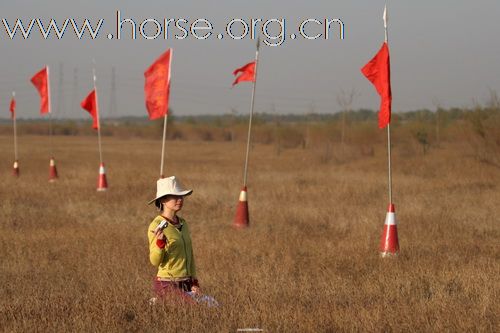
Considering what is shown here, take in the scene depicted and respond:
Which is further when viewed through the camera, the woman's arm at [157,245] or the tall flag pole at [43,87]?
the tall flag pole at [43,87]

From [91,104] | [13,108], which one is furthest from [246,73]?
[13,108]

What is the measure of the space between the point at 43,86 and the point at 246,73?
10885 mm

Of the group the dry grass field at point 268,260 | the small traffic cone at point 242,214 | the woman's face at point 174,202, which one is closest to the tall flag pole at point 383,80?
the dry grass field at point 268,260

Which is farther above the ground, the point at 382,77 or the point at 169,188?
the point at 382,77

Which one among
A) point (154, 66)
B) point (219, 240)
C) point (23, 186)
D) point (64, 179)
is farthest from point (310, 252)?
point (64, 179)

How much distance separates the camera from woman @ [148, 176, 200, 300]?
19.2 ft

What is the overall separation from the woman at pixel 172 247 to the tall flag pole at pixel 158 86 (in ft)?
29.4

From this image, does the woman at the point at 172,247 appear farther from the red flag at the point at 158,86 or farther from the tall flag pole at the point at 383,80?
the red flag at the point at 158,86

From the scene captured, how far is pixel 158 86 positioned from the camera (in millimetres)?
15250

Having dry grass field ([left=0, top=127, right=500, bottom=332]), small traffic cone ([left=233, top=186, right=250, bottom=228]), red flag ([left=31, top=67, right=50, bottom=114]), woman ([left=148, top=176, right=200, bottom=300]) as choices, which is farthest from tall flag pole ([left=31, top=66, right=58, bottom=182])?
woman ([left=148, top=176, right=200, bottom=300])

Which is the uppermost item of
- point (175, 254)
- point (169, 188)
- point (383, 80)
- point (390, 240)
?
point (383, 80)

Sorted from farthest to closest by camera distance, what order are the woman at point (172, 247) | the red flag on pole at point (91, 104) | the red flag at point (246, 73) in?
the red flag on pole at point (91, 104) → the red flag at point (246, 73) → the woman at point (172, 247)

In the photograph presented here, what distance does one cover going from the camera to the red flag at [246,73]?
1448 cm

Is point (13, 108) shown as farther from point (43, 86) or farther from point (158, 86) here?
point (158, 86)
